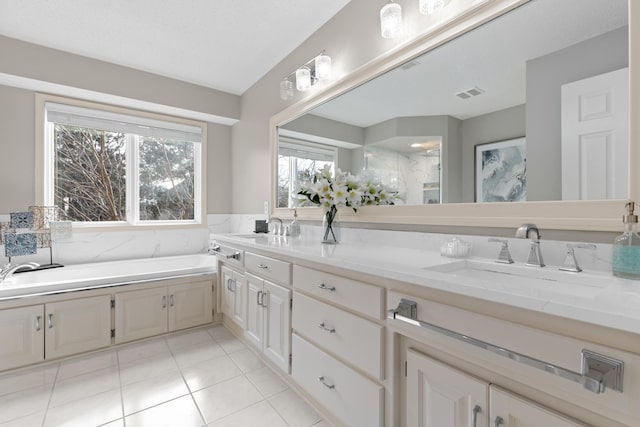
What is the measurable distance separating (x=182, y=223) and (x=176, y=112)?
50.9 inches

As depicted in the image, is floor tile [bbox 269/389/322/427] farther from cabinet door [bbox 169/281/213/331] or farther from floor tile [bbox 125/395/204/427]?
cabinet door [bbox 169/281/213/331]

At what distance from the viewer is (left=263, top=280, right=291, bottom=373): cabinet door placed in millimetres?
1683

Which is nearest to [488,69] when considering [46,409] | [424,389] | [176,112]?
[424,389]

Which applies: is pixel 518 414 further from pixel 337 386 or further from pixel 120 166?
pixel 120 166

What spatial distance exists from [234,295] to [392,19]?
7.28ft

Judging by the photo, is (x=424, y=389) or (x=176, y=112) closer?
(x=424, y=389)

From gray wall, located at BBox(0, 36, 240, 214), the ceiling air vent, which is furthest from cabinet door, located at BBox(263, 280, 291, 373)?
gray wall, located at BBox(0, 36, 240, 214)

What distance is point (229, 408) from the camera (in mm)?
1659

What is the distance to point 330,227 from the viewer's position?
196 cm

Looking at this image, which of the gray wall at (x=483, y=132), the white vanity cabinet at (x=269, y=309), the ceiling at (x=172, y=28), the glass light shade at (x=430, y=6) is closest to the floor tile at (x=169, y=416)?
the white vanity cabinet at (x=269, y=309)

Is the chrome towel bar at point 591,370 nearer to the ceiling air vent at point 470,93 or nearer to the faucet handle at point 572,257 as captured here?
the faucet handle at point 572,257

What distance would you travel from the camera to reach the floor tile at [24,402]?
1.60 meters

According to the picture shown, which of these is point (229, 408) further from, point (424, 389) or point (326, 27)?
point (326, 27)

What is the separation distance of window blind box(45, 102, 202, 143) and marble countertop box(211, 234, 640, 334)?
8.88 ft
